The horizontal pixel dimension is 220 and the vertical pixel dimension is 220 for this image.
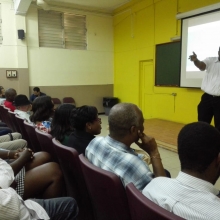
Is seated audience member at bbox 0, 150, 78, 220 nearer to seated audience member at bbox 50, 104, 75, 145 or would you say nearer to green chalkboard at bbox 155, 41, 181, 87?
seated audience member at bbox 50, 104, 75, 145

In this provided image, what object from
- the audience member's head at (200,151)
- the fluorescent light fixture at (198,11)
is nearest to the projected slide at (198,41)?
the fluorescent light fixture at (198,11)

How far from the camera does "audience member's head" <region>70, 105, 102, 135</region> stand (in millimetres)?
1832

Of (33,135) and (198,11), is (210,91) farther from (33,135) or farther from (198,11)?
(33,135)

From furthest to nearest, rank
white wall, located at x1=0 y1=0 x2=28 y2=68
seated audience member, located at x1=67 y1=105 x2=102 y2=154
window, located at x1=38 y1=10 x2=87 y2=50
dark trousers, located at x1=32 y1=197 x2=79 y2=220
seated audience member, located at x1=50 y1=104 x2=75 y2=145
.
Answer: window, located at x1=38 y1=10 x2=87 y2=50, white wall, located at x1=0 y1=0 x2=28 y2=68, seated audience member, located at x1=50 y1=104 x2=75 y2=145, seated audience member, located at x1=67 y1=105 x2=102 y2=154, dark trousers, located at x1=32 y1=197 x2=79 y2=220

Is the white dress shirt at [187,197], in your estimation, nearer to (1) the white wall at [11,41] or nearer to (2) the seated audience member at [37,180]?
(2) the seated audience member at [37,180]

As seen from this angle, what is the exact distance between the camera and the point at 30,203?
125cm

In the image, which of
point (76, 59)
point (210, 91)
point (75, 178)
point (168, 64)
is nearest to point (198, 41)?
point (168, 64)

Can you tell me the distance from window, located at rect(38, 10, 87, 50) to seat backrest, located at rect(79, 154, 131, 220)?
6.87m

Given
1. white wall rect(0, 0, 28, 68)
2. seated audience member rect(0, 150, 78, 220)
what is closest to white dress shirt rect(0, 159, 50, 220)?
seated audience member rect(0, 150, 78, 220)

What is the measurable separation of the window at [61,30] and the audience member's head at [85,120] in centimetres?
605

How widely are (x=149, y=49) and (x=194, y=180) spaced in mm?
6275

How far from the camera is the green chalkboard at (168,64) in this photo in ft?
19.3

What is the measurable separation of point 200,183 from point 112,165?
432 millimetres

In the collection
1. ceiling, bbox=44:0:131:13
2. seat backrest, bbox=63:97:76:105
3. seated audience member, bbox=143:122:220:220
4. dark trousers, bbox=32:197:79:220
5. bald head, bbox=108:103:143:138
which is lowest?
dark trousers, bbox=32:197:79:220
